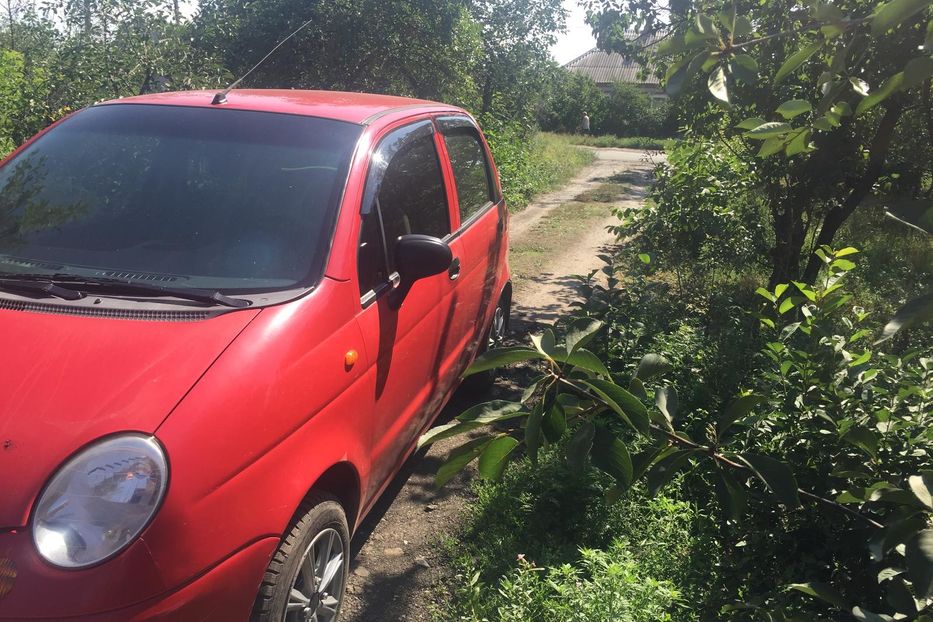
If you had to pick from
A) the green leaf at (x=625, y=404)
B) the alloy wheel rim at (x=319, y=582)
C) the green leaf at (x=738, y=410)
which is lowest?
the alloy wheel rim at (x=319, y=582)

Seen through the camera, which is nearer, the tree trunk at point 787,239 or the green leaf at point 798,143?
the green leaf at point 798,143

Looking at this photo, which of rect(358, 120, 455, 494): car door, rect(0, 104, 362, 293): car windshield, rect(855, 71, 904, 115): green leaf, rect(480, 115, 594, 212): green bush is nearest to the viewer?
rect(855, 71, 904, 115): green leaf

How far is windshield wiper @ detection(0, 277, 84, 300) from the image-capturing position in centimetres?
253

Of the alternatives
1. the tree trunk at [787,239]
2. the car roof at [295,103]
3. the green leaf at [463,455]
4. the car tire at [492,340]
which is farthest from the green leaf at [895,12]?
the tree trunk at [787,239]

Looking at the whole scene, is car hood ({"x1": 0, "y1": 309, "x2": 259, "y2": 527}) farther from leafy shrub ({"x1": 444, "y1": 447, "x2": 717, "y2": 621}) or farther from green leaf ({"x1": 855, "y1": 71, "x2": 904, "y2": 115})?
green leaf ({"x1": 855, "y1": 71, "x2": 904, "y2": 115})

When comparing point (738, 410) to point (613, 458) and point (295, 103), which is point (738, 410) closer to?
point (613, 458)

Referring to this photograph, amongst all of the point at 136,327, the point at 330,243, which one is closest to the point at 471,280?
the point at 330,243

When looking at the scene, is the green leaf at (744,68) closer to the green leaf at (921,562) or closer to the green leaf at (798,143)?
the green leaf at (798,143)

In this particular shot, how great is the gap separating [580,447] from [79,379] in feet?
4.77

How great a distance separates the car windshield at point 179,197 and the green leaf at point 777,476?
65.5 inches

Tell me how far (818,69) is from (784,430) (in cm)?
385

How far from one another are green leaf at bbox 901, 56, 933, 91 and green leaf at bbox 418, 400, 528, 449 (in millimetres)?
1023

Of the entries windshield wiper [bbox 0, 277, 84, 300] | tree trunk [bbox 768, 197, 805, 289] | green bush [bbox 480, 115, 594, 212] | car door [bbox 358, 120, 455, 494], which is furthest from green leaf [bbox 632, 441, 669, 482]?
green bush [bbox 480, 115, 594, 212]

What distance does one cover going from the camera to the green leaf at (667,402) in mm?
1835
